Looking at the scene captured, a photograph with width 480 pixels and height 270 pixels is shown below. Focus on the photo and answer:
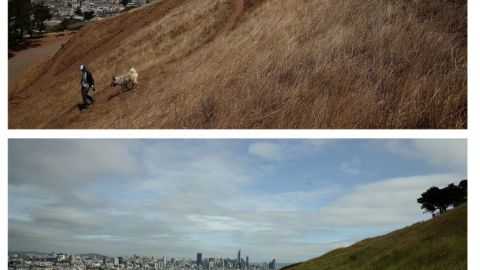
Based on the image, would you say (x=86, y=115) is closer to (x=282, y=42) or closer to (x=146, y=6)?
(x=282, y=42)

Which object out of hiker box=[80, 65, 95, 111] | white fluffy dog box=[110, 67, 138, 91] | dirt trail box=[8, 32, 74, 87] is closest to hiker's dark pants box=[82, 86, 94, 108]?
hiker box=[80, 65, 95, 111]

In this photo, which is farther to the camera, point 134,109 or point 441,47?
point 134,109

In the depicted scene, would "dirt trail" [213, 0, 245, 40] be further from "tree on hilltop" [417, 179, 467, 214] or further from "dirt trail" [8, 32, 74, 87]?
"tree on hilltop" [417, 179, 467, 214]

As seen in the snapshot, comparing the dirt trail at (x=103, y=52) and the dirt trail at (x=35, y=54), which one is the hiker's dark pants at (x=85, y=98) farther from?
the dirt trail at (x=35, y=54)

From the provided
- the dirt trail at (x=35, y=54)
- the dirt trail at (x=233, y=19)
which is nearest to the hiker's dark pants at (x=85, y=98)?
the dirt trail at (x=35, y=54)

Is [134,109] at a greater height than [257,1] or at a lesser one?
lesser

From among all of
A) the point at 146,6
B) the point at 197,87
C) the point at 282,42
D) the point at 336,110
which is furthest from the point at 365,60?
the point at 146,6
